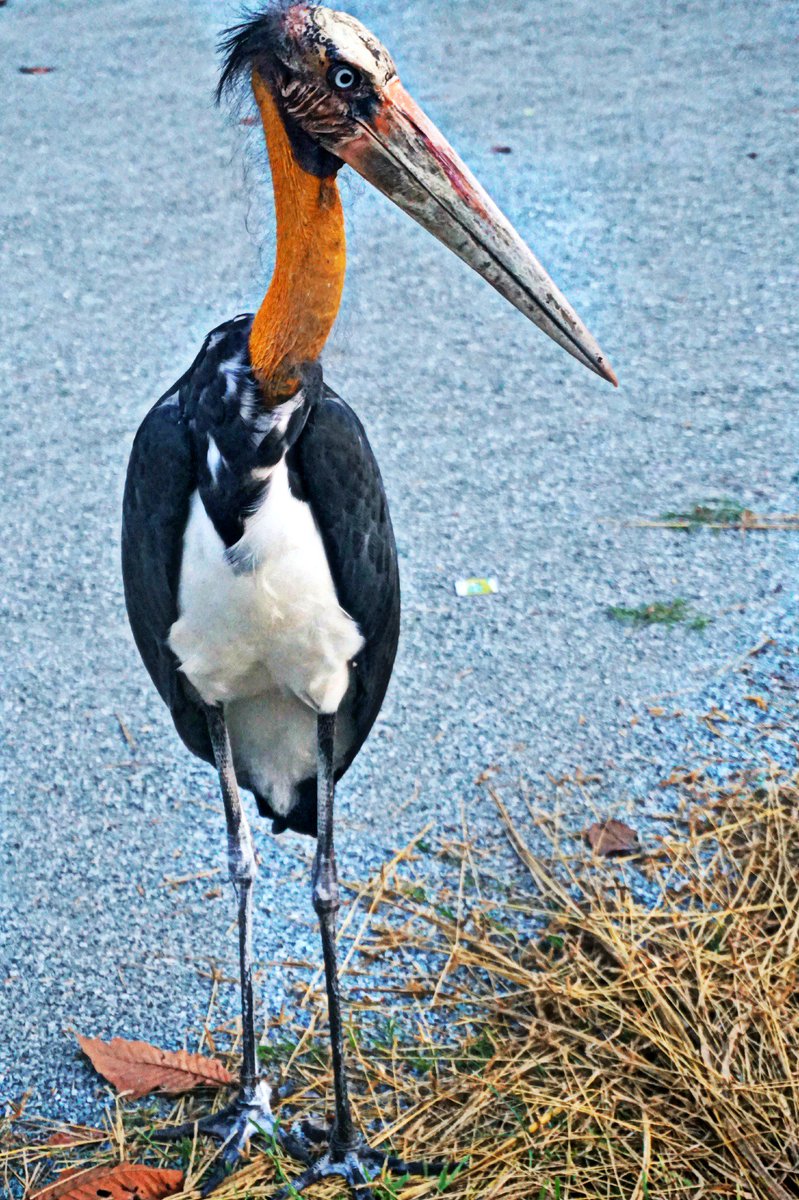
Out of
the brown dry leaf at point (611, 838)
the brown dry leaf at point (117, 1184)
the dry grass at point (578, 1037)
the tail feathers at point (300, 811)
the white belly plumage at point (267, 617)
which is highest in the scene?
the white belly plumage at point (267, 617)

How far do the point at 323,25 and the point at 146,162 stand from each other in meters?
4.63

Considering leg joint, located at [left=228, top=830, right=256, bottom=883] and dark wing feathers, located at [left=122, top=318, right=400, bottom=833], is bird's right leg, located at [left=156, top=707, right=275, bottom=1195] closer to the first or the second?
leg joint, located at [left=228, top=830, right=256, bottom=883]

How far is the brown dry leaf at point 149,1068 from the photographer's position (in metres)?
2.56

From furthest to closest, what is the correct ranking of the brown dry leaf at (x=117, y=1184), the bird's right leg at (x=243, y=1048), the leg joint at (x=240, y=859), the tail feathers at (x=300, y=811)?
the tail feathers at (x=300, y=811) < the leg joint at (x=240, y=859) < the bird's right leg at (x=243, y=1048) < the brown dry leaf at (x=117, y=1184)

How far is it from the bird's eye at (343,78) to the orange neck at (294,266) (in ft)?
0.33

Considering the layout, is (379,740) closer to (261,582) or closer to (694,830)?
(694,830)

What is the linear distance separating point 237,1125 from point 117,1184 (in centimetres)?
23

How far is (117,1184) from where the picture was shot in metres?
2.35

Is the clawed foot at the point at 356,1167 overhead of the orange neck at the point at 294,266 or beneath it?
beneath

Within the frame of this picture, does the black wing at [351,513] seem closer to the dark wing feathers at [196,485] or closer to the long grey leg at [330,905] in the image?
the dark wing feathers at [196,485]

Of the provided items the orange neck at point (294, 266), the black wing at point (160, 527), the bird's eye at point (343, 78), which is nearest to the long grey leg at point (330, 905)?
the black wing at point (160, 527)

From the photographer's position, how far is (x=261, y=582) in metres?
2.06

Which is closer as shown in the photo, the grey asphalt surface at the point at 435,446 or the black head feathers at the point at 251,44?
the black head feathers at the point at 251,44

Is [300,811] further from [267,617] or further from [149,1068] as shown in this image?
[267,617]
